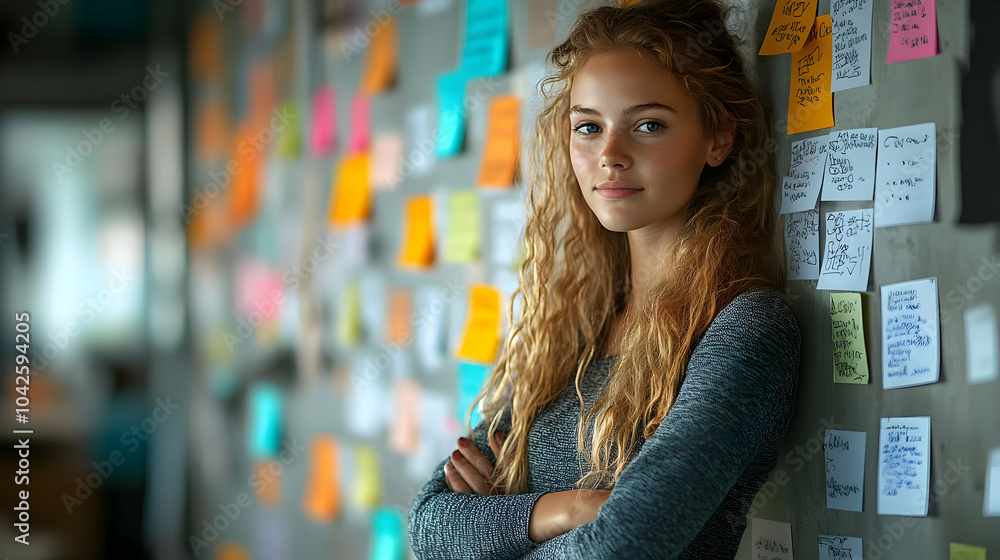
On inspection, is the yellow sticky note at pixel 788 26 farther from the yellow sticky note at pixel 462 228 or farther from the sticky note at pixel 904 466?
the yellow sticky note at pixel 462 228

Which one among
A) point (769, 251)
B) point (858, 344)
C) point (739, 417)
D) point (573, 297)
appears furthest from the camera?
point (573, 297)

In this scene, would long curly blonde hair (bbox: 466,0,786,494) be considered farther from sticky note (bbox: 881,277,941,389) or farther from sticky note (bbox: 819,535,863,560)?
sticky note (bbox: 819,535,863,560)

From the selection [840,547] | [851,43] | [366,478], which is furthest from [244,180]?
[840,547]

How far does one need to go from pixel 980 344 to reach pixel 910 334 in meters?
0.09

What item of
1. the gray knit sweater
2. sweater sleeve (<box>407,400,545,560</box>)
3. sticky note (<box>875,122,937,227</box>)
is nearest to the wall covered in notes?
sticky note (<box>875,122,937,227</box>)

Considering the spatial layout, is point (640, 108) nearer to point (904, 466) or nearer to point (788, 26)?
point (788, 26)

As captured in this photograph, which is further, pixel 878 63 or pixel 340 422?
pixel 340 422

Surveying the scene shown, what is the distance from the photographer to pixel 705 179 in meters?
1.28

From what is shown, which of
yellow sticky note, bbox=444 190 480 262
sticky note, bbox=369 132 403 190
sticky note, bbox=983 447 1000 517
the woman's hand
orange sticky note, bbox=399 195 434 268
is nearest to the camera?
sticky note, bbox=983 447 1000 517

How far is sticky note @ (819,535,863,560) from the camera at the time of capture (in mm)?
1108

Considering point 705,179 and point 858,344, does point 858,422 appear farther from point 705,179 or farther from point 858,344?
point 705,179

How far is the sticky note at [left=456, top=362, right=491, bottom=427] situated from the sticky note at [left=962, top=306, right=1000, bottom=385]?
105 centimetres

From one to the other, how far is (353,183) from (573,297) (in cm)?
107

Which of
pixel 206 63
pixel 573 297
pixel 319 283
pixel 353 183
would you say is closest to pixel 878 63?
pixel 573 297
